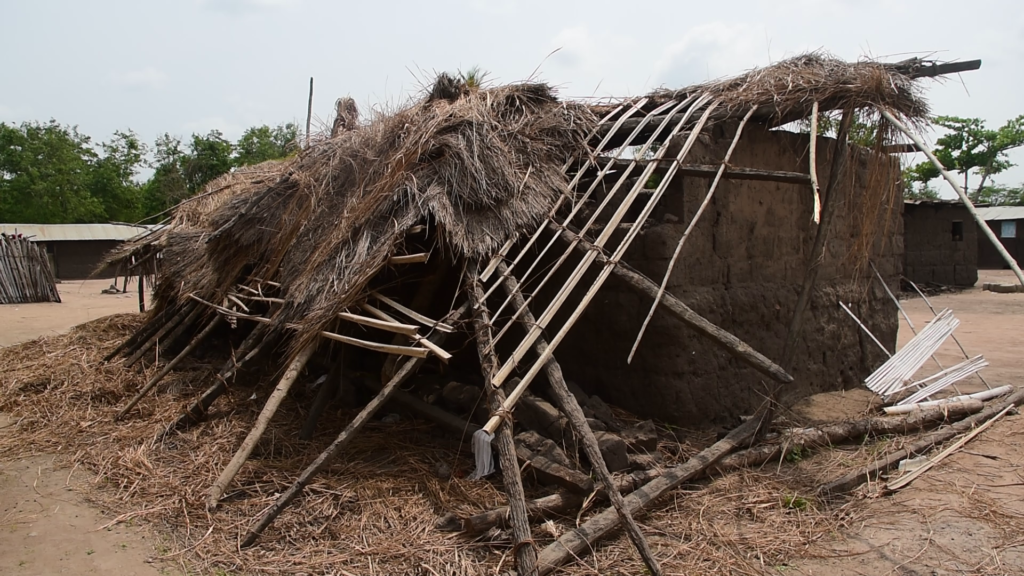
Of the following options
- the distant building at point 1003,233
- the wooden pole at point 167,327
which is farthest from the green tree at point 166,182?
the distant building at point 1003,233

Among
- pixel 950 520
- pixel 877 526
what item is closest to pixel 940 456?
pixel 950 520

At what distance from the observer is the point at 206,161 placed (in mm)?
25062

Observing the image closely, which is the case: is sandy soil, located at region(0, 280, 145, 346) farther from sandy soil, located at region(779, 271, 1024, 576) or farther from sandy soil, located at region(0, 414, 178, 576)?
sandy soil, located at region(779, 271, 1024, 576)

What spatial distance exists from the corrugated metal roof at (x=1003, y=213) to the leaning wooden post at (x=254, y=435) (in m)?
24.0

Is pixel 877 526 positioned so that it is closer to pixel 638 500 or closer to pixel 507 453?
pixel 638 500

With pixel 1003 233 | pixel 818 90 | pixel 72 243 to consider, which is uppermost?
pixel 818 90

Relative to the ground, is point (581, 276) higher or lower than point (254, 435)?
higher

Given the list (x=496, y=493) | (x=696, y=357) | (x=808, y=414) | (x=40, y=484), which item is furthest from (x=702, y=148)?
(x=40, y=484)

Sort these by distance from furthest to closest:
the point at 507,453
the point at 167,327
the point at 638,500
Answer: the point at 167,327
the point at 638,500
the point at 507,453

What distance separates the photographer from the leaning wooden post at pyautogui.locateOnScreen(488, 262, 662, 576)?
304 cm

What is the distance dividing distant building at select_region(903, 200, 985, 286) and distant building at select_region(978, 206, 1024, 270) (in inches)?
265

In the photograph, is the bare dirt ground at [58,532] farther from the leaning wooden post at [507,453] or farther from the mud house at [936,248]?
the mud house at [936,248]

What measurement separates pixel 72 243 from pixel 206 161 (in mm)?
5043

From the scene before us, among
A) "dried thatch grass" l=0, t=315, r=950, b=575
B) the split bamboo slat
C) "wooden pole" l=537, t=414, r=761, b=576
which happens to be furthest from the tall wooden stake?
the split bamboo slat
